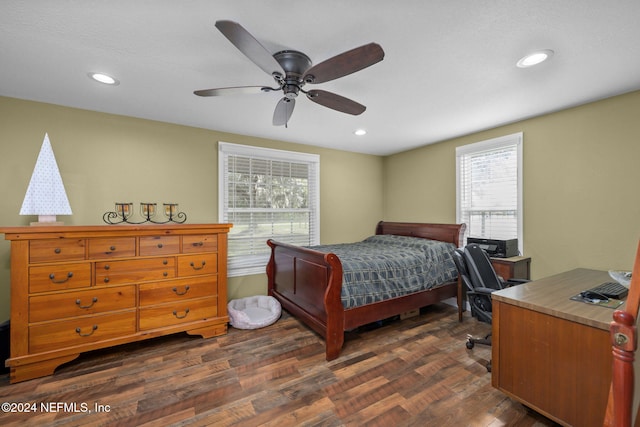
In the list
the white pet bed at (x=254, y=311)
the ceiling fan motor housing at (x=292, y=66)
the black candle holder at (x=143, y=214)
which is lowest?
the white pet bed at (x=254, y=311)

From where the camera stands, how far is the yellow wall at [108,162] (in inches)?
99.4

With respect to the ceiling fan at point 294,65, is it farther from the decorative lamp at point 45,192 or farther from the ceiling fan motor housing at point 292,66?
the decorative lamp at point 45,192

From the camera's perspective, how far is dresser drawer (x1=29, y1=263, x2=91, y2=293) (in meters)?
2.11

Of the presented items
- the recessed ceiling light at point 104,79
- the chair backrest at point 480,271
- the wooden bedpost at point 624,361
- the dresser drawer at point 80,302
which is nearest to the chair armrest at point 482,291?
the chair backrest at point 480,271

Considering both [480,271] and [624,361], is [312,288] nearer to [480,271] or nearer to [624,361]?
[480,271]

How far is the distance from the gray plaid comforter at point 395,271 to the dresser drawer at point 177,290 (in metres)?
1.40

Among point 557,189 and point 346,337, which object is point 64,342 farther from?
point 557,189

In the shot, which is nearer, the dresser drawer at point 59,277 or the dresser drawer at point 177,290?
the dresser drawer at point 59,277

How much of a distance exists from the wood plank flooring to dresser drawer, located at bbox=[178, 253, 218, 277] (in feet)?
Answer: 2.30

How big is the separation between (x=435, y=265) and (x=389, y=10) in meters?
2.70

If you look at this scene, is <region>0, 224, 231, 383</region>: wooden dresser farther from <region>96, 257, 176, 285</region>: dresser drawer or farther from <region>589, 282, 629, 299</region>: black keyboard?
<region>589, 282, 629, 299</region>: black keyboard

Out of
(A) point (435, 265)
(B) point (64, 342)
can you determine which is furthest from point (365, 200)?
(B) point (64, 342)

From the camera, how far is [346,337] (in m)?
2.80

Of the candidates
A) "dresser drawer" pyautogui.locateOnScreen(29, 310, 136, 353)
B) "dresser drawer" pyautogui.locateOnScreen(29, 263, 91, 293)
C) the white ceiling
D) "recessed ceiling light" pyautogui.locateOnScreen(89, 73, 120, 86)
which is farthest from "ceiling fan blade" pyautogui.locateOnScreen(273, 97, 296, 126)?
"dresser drawer" pyautogui.locateOnScreen(29, 310, 136, 353)
